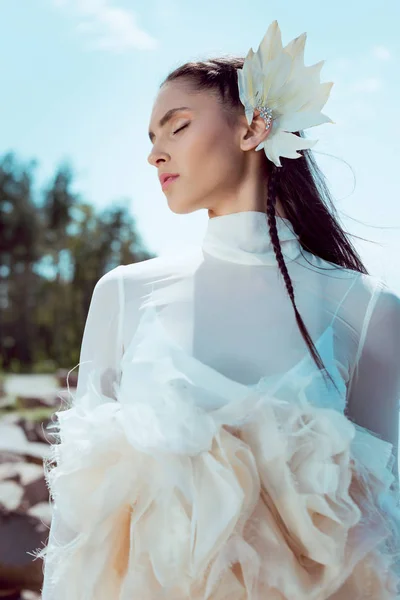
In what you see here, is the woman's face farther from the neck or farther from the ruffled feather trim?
the ruffled feather trim

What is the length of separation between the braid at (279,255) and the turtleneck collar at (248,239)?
2 cm

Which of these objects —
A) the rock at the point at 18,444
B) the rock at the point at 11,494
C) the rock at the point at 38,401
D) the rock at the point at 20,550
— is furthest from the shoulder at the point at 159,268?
the rock at the point at 38,401

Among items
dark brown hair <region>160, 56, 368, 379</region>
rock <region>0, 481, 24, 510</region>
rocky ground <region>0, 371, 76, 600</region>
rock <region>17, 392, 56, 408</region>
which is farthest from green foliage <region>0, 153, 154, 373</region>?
dark brown hair <region>160, 56, 368, 379</region>

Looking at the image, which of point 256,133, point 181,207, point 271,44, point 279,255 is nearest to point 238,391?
point 279,255

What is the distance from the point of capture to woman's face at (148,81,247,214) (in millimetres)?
1361

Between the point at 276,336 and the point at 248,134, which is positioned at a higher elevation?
the point at 248,134

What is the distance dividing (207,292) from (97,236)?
11.7m

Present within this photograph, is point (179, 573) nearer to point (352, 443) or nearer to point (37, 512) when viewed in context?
point (352, 443)

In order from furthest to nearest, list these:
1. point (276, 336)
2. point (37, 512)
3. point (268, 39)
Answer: point (37, 512), point (268, 39), point (276, 336)

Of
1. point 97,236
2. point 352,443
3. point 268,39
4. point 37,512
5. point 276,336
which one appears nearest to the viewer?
point 352,443

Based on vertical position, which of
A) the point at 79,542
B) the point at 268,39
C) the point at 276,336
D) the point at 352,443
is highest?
the point at 268,39

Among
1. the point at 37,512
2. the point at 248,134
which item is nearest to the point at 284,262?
the point at 248,134

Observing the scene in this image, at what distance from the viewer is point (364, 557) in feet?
3.39

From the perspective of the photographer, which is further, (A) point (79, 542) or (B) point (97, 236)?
(B) point (97, 236)
